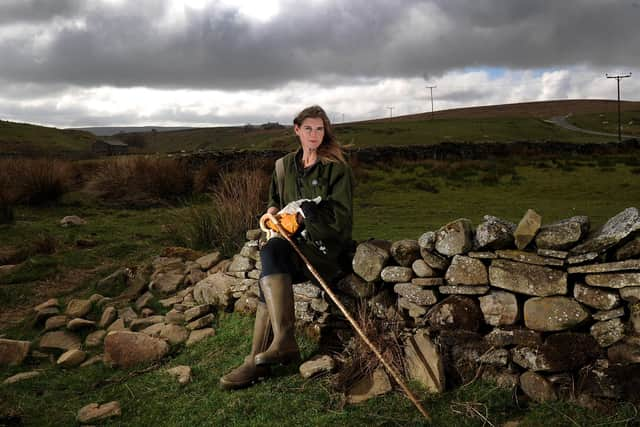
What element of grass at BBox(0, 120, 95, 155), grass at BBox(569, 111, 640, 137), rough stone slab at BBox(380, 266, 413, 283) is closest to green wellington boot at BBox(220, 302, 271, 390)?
rough stone slab at BBox(380, 266, 413, 283)

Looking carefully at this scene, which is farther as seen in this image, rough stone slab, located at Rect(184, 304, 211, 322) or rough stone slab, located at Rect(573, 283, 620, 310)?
rough stone slab, located at Rect(184, 304, 211, 322)

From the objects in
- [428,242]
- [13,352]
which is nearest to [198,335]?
[13,352]

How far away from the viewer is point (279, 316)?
3.88m

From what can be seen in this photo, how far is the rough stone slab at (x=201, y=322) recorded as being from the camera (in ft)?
17.2

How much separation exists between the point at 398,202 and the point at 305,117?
29.0 ft

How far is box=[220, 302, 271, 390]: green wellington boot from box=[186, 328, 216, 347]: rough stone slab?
1000mm

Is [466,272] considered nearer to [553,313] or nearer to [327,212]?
[553,313]

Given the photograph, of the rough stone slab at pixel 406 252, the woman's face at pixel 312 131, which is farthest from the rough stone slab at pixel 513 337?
the woman's face at pixel 312 131

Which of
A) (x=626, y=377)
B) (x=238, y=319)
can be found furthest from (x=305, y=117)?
(x=626, y=377)

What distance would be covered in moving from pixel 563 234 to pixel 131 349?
12.4 feet

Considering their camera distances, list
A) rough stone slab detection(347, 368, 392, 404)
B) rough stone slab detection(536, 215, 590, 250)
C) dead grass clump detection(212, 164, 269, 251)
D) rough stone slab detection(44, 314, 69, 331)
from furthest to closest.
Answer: dead grass clump detection(212, 164, 269, 251)
rough stone slab detection(44, 314, 69, 331)
rough stone slab detection(347, 368, 392, 404)
rough stone slab detection(536, 215, 590, 250)

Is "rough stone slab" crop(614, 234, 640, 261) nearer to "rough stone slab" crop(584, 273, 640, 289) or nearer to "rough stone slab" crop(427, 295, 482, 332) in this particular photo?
"rough stone slab" crop(584, 273, 640, 289)

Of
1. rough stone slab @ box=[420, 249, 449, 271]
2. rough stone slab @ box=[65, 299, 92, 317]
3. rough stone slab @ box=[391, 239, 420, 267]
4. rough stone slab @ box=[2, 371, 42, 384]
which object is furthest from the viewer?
rough stone slab @ box=[65, 299, 92, 317]

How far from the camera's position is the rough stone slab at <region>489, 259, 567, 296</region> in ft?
11.8
